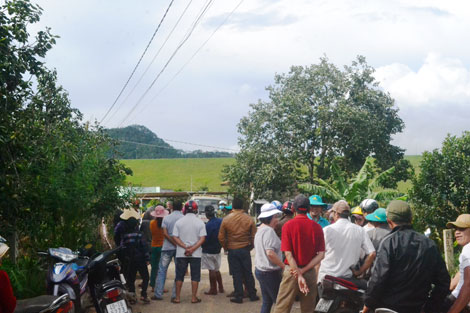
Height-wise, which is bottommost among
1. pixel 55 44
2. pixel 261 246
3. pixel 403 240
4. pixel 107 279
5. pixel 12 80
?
pixel 107 279

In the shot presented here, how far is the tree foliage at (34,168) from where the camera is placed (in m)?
8.34

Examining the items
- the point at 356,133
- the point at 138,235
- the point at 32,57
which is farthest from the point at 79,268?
the point at 356,133

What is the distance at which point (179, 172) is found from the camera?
94812 millimetres

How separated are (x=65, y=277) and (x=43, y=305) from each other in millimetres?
1844

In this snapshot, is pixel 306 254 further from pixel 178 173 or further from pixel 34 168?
pixel 178 173

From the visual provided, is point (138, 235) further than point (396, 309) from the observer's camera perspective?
Yes

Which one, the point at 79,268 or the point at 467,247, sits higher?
the point at 467,247

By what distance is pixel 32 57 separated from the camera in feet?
32.5

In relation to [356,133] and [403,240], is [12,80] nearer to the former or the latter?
[403,240]

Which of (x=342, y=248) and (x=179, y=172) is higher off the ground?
(x=179, y=172)

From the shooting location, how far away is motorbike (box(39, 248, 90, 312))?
7449 millimetres

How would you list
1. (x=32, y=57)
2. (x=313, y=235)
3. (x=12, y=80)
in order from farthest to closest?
(x=32, y=57), (x=12, y=80), (x=313, y=235)

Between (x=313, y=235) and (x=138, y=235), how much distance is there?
4.31 m

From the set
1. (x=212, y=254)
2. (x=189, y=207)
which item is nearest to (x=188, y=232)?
(x=189, y=207)
